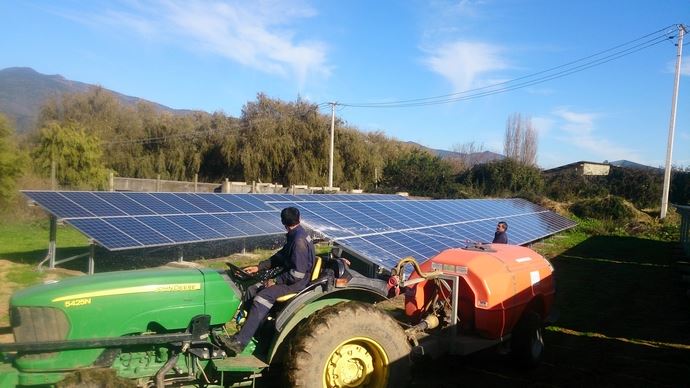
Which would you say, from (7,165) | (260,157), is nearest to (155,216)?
(7,165)

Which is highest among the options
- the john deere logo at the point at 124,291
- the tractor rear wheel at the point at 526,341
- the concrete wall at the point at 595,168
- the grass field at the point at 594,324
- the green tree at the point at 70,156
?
the concrete wall at the point at 595,168

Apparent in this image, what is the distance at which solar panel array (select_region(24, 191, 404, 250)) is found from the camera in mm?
Answer: 11016

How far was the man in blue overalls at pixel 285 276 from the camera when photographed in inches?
172

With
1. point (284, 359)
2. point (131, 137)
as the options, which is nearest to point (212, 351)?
point (284, 359)

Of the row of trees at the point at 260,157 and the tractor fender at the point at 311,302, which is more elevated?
the row of trees at the point at 260,157

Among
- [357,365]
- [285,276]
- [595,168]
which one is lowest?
[357,365]

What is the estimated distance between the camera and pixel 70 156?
99.4 feet

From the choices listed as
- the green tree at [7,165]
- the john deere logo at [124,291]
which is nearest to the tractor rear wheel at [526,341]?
the john deere logo at [124,291]

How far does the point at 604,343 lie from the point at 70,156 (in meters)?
30.3

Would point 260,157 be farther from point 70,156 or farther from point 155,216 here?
point 155,216

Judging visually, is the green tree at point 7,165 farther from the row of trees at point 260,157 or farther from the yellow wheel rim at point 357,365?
the yellow wheel rim at point 357,365

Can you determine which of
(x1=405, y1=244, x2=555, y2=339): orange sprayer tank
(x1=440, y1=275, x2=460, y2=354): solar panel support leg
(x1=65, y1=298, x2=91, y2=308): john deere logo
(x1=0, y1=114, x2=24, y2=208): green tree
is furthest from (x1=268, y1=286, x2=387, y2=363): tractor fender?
(x1=0, y1=114, x2=24, y2=208): green tree

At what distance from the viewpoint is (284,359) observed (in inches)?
176

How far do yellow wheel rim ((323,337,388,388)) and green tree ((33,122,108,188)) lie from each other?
28.4 meters
